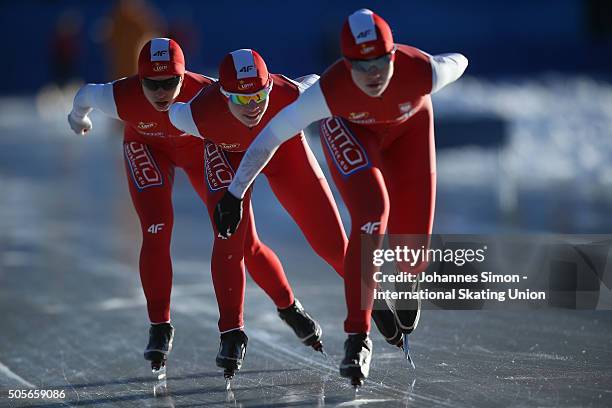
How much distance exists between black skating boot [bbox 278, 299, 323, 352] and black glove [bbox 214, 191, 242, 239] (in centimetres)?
88

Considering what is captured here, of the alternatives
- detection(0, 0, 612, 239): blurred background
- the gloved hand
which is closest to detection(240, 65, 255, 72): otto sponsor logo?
the gloved hand

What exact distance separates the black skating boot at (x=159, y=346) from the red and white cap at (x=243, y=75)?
55.4 inches

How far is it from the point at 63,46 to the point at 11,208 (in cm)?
1333

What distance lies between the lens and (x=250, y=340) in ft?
21.9

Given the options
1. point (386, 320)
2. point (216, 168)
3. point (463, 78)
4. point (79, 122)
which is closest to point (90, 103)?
point (79, 122)

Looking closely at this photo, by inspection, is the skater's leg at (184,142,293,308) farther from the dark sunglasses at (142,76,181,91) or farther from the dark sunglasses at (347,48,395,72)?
the dark sunglasses at (347,48,395,72)

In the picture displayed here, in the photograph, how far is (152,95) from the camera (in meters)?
5.92

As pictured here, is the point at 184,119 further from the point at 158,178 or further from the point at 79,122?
the point at 79,122

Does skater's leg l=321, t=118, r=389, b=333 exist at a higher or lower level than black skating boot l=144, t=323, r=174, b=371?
higher

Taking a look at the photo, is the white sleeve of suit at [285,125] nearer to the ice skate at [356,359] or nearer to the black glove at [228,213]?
the black glove at [228,213]

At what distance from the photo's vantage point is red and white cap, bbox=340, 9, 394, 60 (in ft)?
16.5

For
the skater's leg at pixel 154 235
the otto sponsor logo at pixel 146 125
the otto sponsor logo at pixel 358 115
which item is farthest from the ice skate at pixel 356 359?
the otto sponsor logo at pixel 146 125

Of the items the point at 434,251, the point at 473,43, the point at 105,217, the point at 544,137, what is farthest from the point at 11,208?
the point at 473,43

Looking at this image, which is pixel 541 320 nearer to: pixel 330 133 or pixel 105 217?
pixel 330 133
